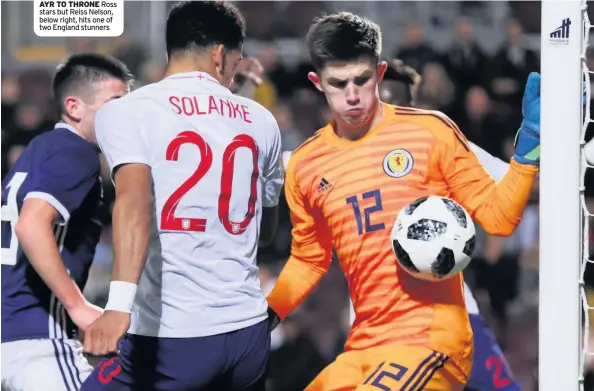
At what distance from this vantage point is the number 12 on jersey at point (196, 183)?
378cm

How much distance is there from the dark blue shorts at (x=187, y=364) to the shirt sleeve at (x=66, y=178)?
824mm

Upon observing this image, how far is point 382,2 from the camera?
9.08m

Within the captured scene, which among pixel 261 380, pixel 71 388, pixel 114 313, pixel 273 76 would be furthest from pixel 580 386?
pixel 273 76

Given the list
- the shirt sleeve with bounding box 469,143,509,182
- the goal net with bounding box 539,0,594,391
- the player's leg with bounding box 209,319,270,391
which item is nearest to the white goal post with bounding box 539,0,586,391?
the goal net with bounding box 539,0,594,391

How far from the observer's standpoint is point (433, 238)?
4.15 m

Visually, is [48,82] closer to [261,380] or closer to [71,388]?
[71,388]

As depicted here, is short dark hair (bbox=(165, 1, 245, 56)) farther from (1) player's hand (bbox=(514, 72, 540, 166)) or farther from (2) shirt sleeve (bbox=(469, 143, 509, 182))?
(2) shirt sleeve (bbox=(469, 143, 509, 182))

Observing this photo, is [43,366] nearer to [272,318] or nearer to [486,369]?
[272,318]

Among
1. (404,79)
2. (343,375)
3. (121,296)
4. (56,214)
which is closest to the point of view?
(121,296)

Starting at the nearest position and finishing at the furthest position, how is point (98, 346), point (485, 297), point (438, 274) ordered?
point (98, 346)
point (438, 274)
point (485, 297)

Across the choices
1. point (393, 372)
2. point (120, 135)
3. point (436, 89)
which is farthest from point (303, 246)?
point (436, 89)

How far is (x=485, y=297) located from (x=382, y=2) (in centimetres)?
284

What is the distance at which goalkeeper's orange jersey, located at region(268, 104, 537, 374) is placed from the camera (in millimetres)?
4117

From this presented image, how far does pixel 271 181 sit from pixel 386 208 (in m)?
0.48
